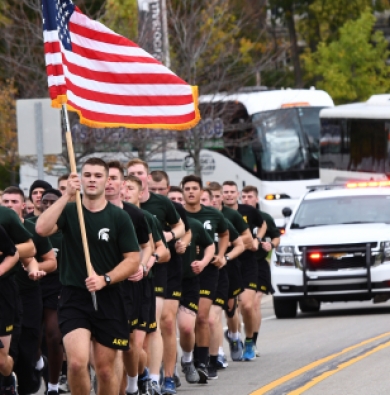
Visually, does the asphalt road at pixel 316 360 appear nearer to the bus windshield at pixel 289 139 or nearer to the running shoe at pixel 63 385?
the running shoe at pixel 63 385

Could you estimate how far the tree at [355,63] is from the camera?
180 feet

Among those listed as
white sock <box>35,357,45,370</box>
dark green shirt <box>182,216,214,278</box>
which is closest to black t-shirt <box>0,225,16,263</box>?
white sock <box>35,357,45,370</box>

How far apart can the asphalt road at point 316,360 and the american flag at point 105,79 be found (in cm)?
260

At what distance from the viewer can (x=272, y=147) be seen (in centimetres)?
4112

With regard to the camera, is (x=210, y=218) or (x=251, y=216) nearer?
(x=210, y=218)

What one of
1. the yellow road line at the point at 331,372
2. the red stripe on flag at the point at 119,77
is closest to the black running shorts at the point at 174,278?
the yellow road line at the point at 331,372

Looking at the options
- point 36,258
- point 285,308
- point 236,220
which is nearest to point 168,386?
point 36,258

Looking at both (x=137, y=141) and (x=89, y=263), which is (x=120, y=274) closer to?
(x=89, y=263)

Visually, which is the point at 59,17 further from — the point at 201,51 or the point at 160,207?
the point at 201,51

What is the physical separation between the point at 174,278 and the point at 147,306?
1546 millimetres

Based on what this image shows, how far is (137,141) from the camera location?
31641 millimetres

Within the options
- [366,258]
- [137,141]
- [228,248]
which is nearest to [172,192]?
[228,248]

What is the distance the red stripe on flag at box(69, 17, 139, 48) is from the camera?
38.4ft

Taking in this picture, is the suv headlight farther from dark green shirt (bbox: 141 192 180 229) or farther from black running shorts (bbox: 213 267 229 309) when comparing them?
dark green shirt (bbox: 141 192 180 229)
